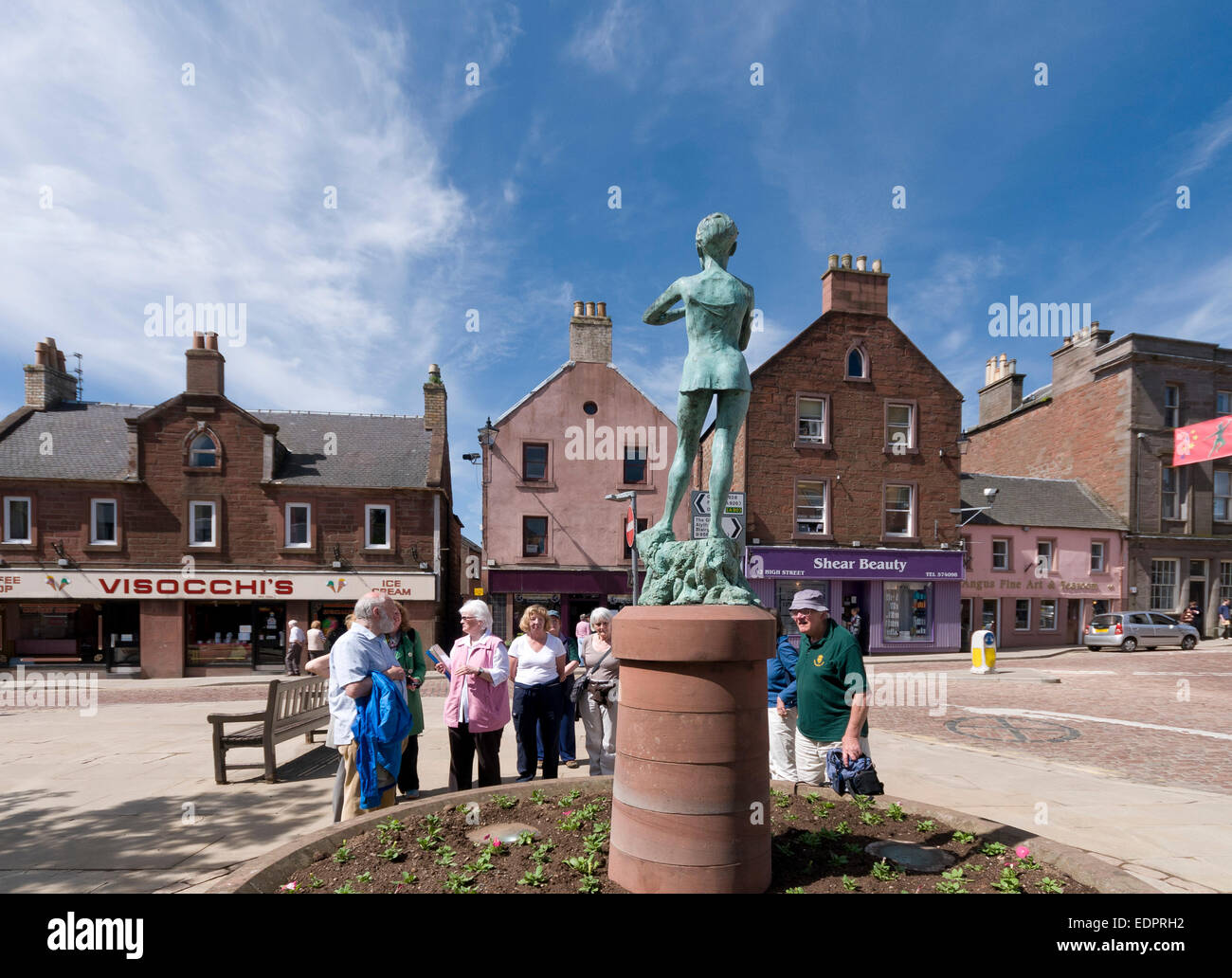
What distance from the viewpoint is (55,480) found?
19.8 meters

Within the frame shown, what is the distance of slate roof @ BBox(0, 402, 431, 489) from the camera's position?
2055 cm

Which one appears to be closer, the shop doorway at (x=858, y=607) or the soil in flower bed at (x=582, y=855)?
the soil in flower bed at (x=582, y=855)

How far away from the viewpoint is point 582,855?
12.6ft

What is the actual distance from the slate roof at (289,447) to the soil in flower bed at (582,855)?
1826cm

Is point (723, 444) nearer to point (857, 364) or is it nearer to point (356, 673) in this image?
point (356, 673)

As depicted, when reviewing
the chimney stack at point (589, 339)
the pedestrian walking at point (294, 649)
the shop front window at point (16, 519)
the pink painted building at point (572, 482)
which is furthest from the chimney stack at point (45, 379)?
the chimney stack at point (589, 339)

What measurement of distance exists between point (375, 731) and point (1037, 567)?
1094 inches

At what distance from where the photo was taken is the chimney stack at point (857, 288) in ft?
80.2

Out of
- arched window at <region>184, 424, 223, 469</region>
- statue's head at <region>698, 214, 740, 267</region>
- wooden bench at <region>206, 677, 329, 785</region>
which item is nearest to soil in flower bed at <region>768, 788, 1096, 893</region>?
statue's head at <region>698, 214, 740, 267</region>

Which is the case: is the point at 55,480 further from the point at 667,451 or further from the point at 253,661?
the point at 667,451

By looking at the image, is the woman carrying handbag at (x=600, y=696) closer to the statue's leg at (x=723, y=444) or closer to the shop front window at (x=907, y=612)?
the statue's leg at (x=723, y=444)

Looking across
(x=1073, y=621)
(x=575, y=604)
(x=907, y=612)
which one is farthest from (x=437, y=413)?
(x=1073, y=621)

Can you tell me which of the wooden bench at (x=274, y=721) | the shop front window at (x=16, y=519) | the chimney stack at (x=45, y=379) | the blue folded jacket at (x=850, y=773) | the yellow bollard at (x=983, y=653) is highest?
the chimney stack at (x=45, y=379)
